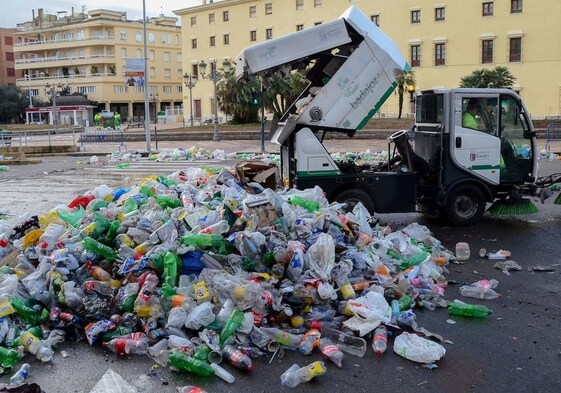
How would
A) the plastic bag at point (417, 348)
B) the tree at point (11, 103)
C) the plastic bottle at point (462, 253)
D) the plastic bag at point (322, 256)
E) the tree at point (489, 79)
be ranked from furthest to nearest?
the tree at point (11, 103), the tree at point (489, 79), the plastic bottle at point (462, 253), the plastic bag at point (322, 256), the plastic bag at point (417, 348)

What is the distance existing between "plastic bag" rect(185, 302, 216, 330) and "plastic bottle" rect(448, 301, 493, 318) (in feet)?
7.55

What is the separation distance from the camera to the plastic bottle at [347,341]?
16.2ft

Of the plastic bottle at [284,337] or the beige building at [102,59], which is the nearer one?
the plastic bottle at [284,337]

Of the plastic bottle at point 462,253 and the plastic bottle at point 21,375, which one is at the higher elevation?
the plastic bottle at point 462,253

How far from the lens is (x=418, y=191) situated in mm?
9922

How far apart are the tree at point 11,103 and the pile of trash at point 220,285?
74054mm

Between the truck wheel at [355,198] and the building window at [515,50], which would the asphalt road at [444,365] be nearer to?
the truck wheel at [355,198]

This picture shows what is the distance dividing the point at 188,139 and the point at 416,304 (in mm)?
33006

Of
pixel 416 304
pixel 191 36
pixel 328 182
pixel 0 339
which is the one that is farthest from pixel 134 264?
pixel 191 36

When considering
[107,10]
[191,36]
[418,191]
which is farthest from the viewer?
[107,10]

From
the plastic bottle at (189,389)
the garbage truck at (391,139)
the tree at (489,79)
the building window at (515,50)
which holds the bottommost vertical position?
the plastic bottle at (189,389)

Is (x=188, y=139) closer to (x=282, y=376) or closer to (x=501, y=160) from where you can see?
(x=501, y=160)

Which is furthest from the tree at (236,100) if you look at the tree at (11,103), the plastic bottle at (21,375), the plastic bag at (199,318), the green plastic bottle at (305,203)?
the tree at (11,103)

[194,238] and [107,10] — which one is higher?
[107,10]
